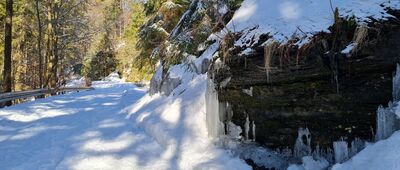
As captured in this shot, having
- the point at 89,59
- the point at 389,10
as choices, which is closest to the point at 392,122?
the point at 389,10

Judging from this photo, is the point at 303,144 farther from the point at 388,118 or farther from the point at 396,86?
the point at 396,86

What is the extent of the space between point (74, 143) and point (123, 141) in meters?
1.01

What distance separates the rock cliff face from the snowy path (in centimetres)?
205

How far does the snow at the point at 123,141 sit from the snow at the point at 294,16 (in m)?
2.04

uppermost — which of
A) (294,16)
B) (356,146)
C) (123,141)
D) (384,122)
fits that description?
(294,16)

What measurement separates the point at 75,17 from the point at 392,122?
2730 centimetres

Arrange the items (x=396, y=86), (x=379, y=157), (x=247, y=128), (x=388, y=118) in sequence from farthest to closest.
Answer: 1. (x=247, y=128)
2. (x=396, y=86)
3. (x=388, y=118)
4. (x=379, y=157)

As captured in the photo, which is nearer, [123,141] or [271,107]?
[271,107]

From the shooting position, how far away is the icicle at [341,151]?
489cm

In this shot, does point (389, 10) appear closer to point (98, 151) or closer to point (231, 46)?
point (231, 46)

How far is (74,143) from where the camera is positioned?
8.13 m

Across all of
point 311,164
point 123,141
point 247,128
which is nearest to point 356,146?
point 311,164

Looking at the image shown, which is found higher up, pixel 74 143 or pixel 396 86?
pixel 396 86

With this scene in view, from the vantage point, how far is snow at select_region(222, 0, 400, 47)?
5.30 meters
